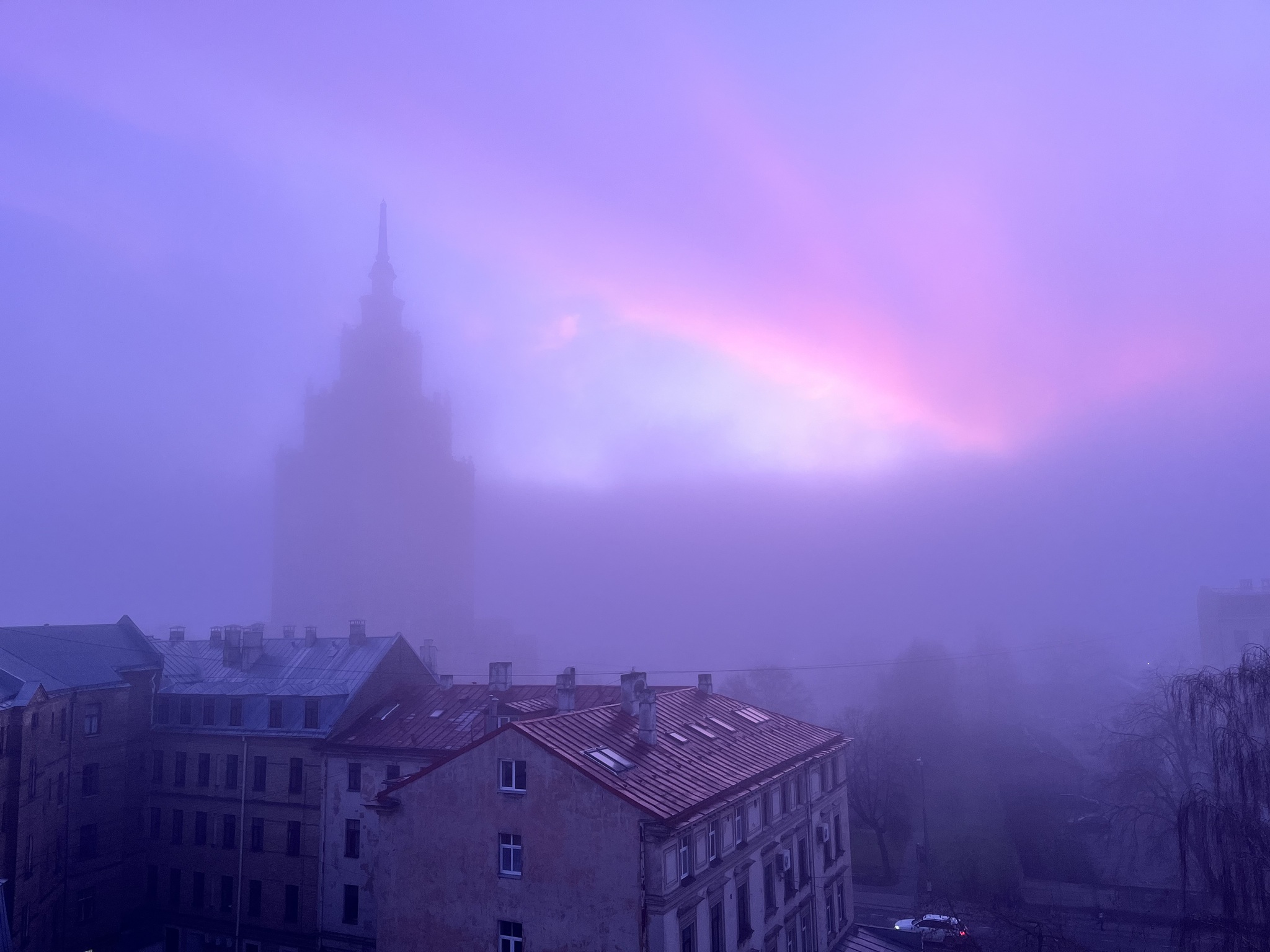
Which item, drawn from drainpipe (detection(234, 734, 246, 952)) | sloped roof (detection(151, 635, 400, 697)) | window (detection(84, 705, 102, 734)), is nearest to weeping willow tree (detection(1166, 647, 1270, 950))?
sloped roof (detection(151, 635, 400, 697))

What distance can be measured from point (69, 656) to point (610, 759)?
121ft

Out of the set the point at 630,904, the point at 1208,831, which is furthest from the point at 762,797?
the point at 1208,831

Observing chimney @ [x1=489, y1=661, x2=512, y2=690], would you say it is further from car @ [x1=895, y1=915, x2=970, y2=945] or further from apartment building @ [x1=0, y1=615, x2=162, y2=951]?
car @ [x1=895, y1=915, x2=970, y2=945]

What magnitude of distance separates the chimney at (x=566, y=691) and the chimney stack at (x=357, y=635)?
16.2m

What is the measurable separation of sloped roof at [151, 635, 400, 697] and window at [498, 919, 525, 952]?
21.8 meters

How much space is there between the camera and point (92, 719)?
148ft

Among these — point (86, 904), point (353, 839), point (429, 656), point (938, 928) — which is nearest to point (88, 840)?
point (86, 904)

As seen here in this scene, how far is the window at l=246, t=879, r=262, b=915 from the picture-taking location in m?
43.0

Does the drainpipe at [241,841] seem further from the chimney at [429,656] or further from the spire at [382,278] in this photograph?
the spire at [382,278]

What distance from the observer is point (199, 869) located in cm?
4566

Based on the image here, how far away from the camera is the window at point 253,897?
43.0 meters

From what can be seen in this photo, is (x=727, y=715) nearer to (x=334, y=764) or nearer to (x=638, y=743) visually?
(x=638, y=743)

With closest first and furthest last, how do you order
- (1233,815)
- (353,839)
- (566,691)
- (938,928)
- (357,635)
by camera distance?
(1233,815)
(566,691)
(938,928)
(353,839)
(357,635)

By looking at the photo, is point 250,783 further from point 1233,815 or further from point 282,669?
point 1233,815
